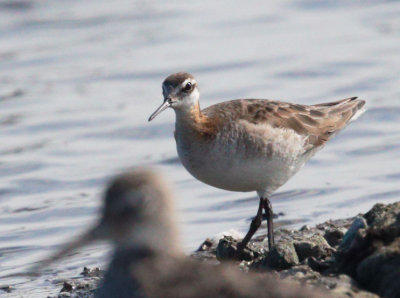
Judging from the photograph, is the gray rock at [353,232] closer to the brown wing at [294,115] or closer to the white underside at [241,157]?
the white underside at [241,157]

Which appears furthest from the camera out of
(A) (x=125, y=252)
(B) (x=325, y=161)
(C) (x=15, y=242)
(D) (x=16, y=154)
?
(D) (x=16, y=154)

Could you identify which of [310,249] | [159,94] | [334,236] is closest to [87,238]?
[310,249]

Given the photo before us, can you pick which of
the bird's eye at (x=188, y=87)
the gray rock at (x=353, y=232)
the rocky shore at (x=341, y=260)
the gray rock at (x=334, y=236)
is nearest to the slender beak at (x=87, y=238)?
the rocky shore at (x=341, y=260)

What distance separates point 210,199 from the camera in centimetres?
1202

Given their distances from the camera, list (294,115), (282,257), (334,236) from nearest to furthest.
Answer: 1. (282,257)
2. (334,236)
3. (294,115)

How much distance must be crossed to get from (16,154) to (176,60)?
392cm

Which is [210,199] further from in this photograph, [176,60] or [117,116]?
[176,60]

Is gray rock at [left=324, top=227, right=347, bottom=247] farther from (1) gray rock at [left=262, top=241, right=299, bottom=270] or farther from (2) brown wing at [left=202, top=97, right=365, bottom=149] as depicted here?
(2) brown wing at [left=202, top=97, right=365, bottom=149]

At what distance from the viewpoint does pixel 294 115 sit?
1034cm

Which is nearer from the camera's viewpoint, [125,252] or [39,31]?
[125,252]

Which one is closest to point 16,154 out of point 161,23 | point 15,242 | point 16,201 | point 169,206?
point 16,201

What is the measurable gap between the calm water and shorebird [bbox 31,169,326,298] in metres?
3.32

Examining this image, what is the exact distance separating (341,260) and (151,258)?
5.26 feet

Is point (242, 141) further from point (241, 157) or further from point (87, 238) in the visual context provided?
point (87, 238)
